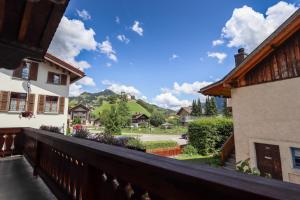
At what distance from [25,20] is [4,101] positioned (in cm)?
1280

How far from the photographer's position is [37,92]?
13.3 metres

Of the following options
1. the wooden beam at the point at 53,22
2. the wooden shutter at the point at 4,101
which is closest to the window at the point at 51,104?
the wooden shutter at the point at 4,101

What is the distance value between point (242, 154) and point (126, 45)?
1913 cm

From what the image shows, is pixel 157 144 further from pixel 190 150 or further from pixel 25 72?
pixel 25 72

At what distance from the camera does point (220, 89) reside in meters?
9.11

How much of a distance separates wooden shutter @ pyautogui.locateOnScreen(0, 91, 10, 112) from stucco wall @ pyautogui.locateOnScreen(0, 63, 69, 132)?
0.25 meters

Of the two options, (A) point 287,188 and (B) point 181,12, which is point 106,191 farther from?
(B) point 181,12

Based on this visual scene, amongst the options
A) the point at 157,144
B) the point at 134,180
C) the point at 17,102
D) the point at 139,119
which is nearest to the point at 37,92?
the point at 17,102

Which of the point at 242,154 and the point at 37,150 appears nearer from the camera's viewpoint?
the point at 37,150

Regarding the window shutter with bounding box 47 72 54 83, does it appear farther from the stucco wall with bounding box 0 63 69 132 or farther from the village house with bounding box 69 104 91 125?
the village house with bounding box 69 104 91 125

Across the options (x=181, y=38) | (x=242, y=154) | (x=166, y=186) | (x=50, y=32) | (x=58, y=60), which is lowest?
(x=242, y=154)

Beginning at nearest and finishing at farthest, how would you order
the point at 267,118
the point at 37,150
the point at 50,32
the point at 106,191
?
the point at 106,191 < the point at 50,32 < the point at 37,150 < the point at 267,118

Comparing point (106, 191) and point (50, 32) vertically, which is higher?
point (50, 32)

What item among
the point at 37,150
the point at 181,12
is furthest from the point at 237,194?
the point at 181,12
